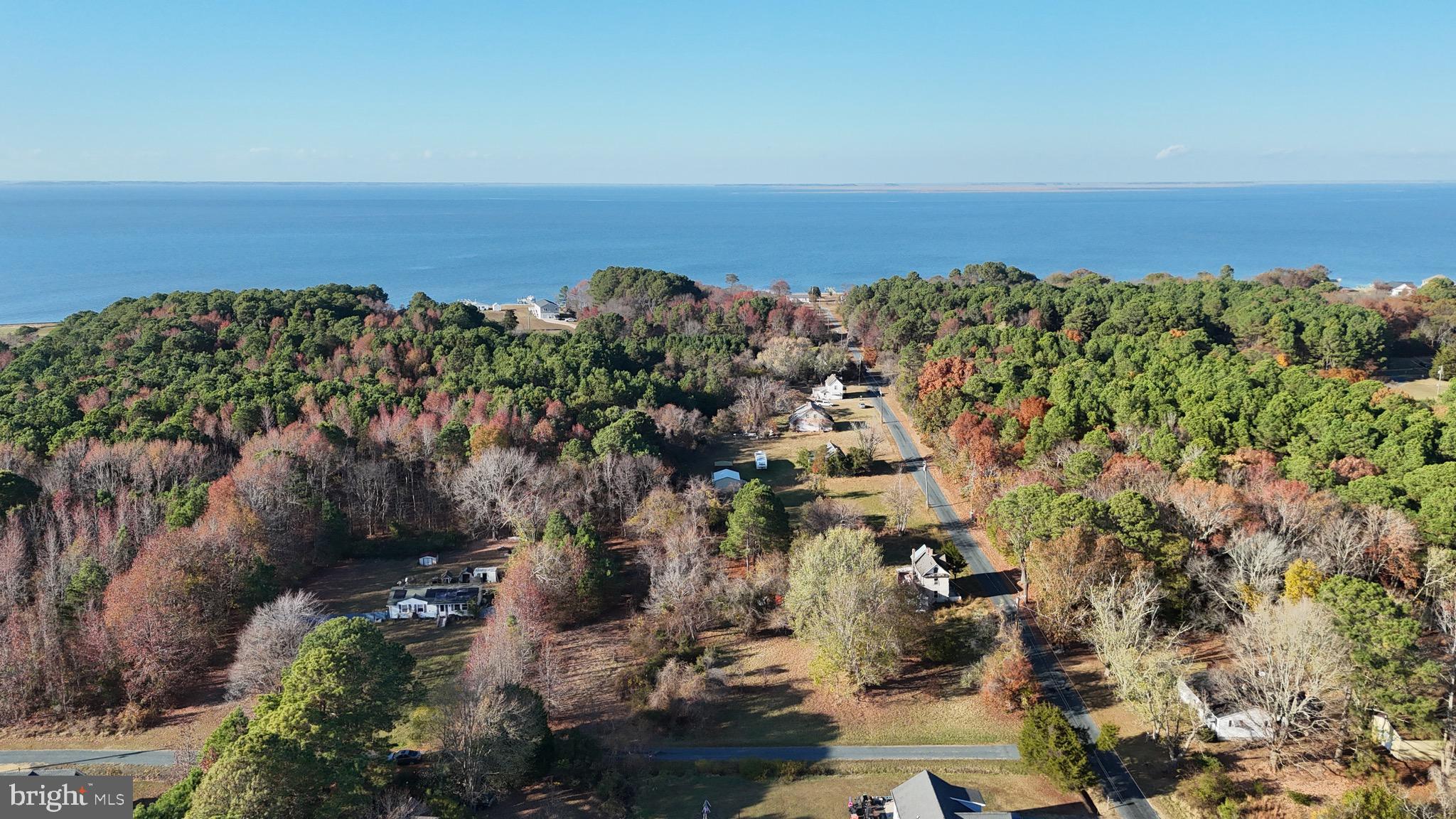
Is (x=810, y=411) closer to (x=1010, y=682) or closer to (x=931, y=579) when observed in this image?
(x=931, y=579)

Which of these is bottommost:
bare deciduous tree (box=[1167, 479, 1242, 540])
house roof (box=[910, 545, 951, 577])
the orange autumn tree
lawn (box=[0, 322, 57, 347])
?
house roof (box=[910, 545, 951, 577])

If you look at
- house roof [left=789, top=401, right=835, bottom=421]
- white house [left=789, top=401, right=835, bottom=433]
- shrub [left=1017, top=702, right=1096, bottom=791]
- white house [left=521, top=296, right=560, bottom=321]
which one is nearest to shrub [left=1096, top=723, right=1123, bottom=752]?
shrub [left=1017, top=702, right=1096, bottom=791]

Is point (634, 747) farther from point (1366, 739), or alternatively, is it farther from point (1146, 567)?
point (1366, 739)

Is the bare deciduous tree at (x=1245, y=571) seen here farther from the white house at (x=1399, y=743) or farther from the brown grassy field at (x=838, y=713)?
the brown grassy field at (x=838, y=713)

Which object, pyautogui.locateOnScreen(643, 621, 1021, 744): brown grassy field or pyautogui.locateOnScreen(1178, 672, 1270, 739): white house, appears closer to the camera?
pyautogui.locateOnScreen(1178, 672, 1270, 739): white house

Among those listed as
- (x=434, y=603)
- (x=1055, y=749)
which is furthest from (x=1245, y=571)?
(x=434, y=603)

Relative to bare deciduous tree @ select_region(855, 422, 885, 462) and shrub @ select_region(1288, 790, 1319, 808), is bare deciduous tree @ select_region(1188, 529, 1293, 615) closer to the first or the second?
shrub @ select_region(1288, 790, 1319, 808)
